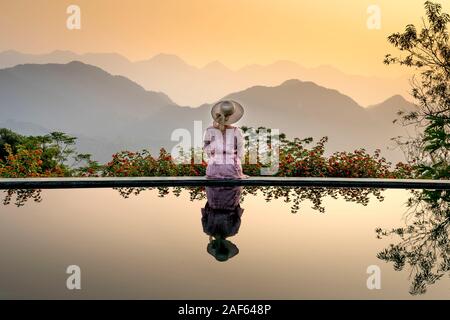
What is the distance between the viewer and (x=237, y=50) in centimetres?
2634

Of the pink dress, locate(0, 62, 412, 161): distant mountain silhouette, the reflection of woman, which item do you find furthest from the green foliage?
locate(0, 62, 412, 161): distant mountain silhouette

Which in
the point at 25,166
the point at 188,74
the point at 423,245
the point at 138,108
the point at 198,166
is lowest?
the point at 423,245

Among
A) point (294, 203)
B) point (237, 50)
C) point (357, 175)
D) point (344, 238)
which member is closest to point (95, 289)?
point (344, 238)

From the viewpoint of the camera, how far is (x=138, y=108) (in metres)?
65.0

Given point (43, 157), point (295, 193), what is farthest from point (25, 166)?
point (295, 193)

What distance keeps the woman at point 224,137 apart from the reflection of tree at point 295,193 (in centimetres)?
51

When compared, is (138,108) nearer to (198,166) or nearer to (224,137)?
(198,166)

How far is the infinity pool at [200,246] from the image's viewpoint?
12.0 feet

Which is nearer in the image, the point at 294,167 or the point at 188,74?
the point at 294,167

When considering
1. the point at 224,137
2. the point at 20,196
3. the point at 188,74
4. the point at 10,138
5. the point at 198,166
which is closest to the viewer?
the point at 20,196

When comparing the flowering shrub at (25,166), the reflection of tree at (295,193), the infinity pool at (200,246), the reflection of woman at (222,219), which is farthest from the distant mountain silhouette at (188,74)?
the infinity pool at (200,246)

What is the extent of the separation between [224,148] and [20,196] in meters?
3.08

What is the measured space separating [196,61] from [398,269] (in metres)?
19.9
